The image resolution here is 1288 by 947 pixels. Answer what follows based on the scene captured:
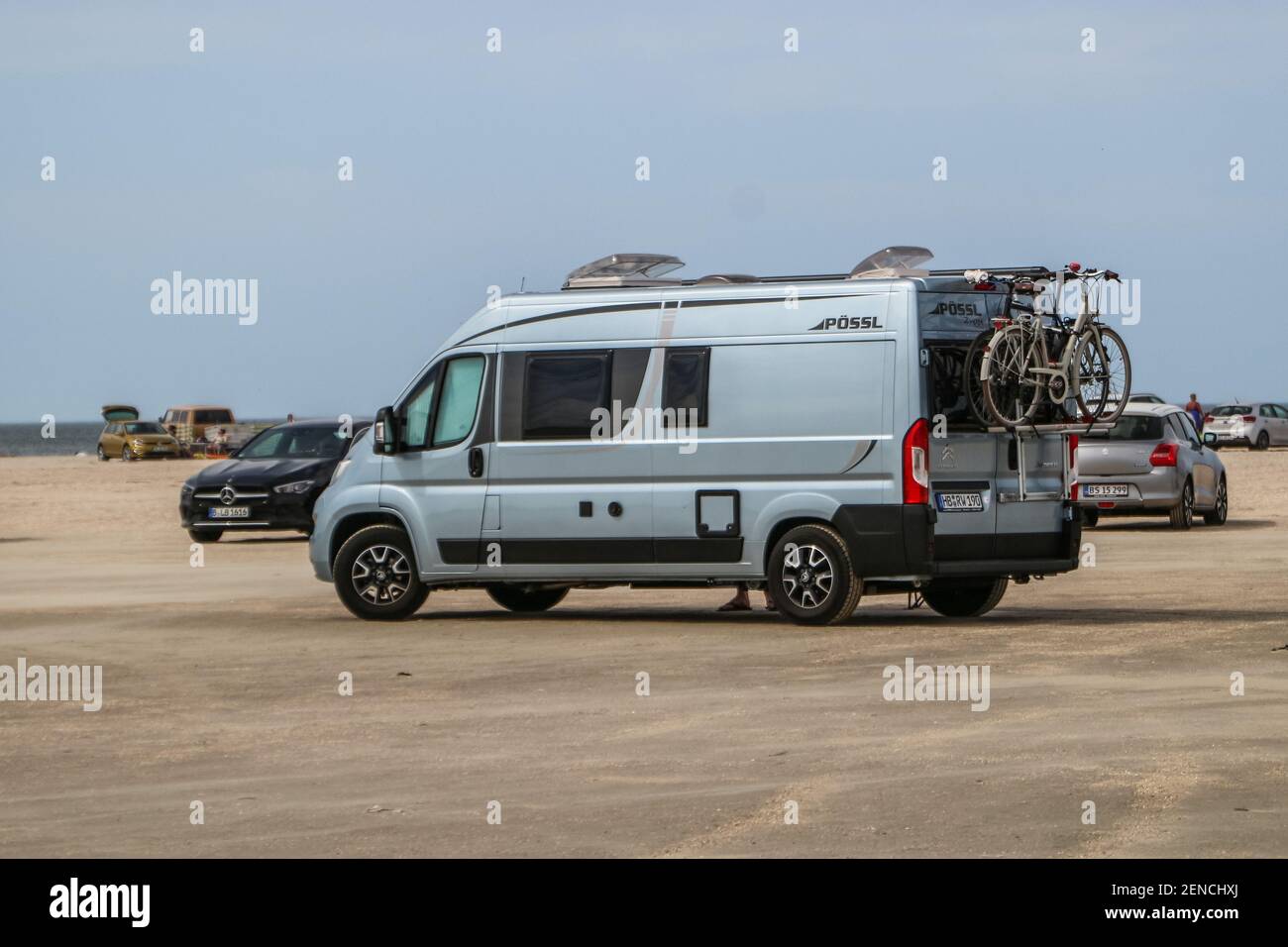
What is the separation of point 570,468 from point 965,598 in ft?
11.3

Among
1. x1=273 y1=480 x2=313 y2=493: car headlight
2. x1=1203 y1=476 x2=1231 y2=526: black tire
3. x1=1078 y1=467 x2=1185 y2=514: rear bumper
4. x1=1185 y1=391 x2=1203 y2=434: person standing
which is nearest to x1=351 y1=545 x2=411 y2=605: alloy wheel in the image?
x1=273 y1=480 x2=313 y2=493: car headlight

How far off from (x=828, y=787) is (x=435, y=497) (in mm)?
8904

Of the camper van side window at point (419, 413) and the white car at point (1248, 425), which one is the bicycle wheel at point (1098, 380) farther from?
the white car at point (1248, 425)

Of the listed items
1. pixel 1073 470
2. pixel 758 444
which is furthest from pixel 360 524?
pixel 1073 470

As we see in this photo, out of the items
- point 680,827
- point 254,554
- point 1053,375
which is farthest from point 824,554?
point 254,554

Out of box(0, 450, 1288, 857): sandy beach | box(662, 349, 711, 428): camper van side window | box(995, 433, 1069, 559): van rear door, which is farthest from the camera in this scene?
box(662, 349, 711, 428): camper van side window

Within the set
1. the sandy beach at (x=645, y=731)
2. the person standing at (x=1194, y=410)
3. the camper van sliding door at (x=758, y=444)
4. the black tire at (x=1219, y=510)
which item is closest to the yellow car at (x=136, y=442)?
the person standing at (x=1194, y=410)

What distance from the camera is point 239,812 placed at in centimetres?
905

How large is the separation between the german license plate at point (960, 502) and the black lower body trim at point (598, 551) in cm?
155

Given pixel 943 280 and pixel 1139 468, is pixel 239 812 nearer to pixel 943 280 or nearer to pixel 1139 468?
pixel 943 280

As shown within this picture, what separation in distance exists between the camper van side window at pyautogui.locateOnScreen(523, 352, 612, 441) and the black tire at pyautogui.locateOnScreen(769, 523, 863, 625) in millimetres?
1890

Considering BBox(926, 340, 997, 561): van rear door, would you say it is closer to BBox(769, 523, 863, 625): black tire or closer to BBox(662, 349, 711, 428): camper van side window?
BBox(769, 523, 863, 625): black tire

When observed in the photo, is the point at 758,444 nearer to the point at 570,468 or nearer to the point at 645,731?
the point at 570,468

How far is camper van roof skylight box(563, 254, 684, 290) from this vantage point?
18000 mm
